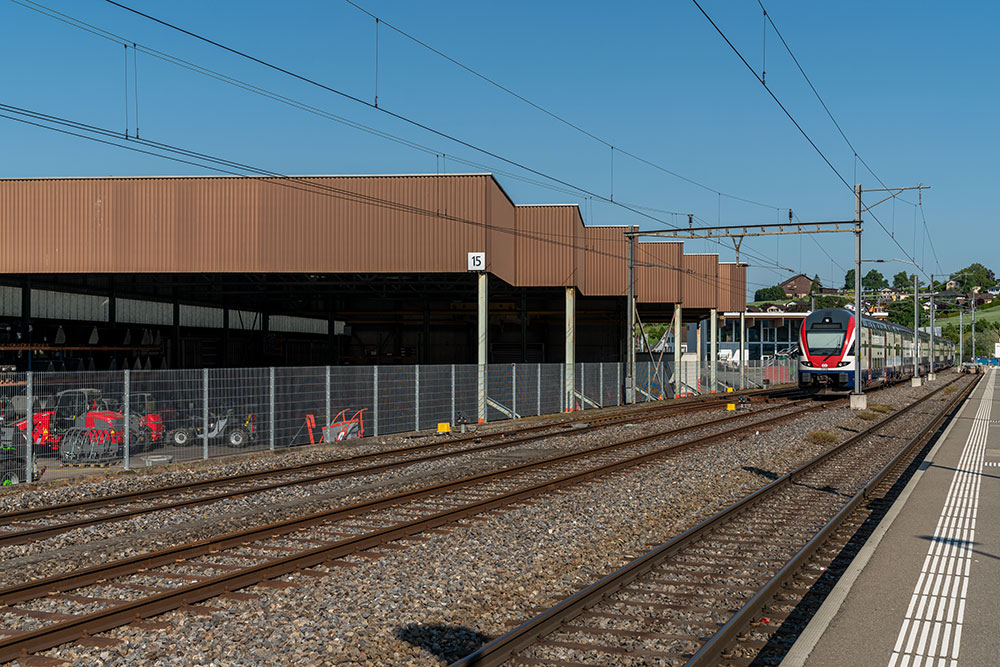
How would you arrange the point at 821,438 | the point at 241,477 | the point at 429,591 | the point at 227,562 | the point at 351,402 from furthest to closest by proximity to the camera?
the point at 351,402, the point at 821,438, the point at 241,477, the point at 227,562, the point at 429,591

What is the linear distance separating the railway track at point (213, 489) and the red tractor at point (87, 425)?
12.9ft

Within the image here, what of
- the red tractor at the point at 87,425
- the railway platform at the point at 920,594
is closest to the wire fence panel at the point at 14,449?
the red tractor at the point at 87,425

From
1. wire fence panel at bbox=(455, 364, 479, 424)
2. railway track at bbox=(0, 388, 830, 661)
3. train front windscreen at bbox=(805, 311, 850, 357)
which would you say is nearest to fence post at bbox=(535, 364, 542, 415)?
wire fence panel at bbox=(455, 364, 479, 424)

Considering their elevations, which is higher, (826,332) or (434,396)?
(826,332)

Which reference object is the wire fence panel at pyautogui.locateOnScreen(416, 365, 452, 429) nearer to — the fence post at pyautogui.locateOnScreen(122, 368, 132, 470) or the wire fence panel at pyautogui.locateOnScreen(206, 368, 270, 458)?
→ the wire fence panel at pyautogui.locateOnScreen(206, 368, 270, 458)

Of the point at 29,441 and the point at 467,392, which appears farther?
the point at 467,392

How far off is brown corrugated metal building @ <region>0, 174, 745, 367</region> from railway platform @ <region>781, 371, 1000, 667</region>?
2178 cm

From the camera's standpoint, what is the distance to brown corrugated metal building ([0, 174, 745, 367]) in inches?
1233

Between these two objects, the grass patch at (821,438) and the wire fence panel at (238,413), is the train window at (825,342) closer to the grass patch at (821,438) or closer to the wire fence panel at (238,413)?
the grass patch at (821,438)

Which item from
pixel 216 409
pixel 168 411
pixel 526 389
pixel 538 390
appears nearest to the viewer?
pixel 168 411

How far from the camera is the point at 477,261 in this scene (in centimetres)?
3183

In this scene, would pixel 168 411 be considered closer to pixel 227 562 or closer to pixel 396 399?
pixel 396 399

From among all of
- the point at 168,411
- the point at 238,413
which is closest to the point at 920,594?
the point at 168,411

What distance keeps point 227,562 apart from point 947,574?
7275 mm
